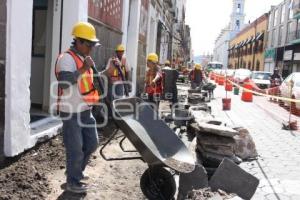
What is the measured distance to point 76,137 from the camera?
4754mm

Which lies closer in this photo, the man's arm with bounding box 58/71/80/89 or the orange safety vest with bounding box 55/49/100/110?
the man's arm with bounding box 58/71/80/89

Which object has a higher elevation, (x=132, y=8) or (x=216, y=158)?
(x=132, y=8)

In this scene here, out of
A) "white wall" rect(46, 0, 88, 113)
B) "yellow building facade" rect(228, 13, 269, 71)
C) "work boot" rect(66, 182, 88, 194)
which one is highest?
"yellow building facade" rect(228, 13, 269, 71)

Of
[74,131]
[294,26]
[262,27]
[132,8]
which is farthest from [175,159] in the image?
[262,27]

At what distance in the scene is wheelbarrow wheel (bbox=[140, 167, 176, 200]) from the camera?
4902 millimetres

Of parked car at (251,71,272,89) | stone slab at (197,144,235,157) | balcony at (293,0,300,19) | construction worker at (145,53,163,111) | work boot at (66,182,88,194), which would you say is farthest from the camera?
balcony at (293,0,300,19)

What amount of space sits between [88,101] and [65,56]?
604mm

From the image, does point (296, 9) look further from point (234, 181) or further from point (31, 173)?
point (31, 173)

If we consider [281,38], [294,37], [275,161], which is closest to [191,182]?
[275,161]

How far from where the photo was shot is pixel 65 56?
455 cm

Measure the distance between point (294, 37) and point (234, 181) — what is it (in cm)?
4390

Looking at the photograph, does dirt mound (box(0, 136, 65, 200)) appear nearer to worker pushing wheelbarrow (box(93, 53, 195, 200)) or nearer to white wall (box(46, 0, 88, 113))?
worker pushing wheelbarrow (box(93, 53, 195, 200))

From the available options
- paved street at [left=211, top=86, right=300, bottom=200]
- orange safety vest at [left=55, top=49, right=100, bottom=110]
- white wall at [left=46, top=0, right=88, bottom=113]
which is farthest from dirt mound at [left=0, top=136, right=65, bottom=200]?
paved street at [left=211, top=86, right=300, bottom=200]

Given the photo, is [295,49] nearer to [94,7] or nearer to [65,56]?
[94,7]
